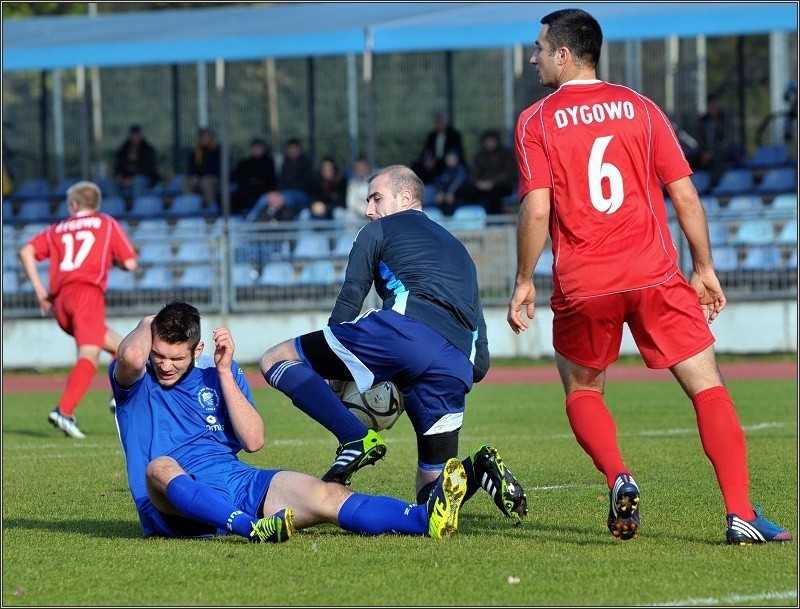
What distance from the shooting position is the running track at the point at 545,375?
16.2 metres

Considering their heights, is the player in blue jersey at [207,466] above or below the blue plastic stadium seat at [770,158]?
below

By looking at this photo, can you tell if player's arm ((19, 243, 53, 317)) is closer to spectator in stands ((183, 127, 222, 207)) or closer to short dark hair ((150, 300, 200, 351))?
short dark hair ((150, 300, 200, 351))

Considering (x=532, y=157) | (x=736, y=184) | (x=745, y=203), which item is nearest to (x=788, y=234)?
(x=745, y=203)

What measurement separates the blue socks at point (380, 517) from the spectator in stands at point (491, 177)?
48.6 ft

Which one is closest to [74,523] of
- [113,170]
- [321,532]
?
[321,532]

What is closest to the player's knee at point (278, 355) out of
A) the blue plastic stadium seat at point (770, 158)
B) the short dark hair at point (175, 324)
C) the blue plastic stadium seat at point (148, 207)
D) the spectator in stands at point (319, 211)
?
the short dark hair at point (175, 324)

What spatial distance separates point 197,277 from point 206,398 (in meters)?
12.3

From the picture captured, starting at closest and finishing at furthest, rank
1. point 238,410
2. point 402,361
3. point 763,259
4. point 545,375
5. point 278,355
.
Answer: point 238,410
point 402,361
point 278,355
point 545,375
point 763,259

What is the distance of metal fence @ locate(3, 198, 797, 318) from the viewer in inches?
688

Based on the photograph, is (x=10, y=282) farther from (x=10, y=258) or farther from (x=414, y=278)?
(x=414, y=278)

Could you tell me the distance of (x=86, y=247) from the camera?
1209cm

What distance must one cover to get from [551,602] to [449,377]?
1807mm

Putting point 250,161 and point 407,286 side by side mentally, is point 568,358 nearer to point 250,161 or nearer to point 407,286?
point 407,286

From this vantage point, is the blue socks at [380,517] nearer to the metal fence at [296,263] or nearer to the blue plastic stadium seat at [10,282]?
the metal fence at [296,263]
